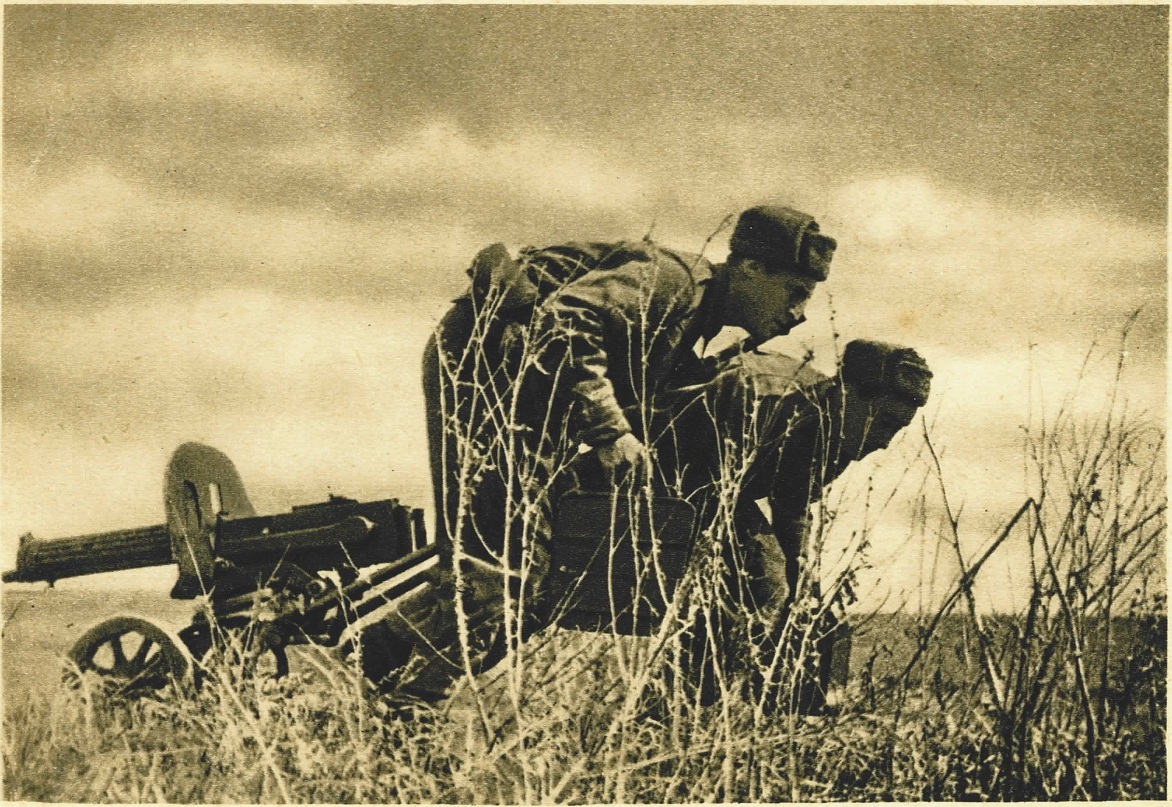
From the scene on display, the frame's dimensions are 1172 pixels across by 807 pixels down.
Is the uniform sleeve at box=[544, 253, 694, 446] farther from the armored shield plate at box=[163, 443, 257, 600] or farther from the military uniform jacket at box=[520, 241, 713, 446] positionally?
the armored shield plate at box=[163, 443, 257, 600]

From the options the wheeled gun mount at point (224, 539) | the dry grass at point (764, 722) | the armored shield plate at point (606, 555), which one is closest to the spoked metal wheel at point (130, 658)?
the wheeled gun mount at point (224, 539)

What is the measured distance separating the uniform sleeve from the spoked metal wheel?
1952 millimetres

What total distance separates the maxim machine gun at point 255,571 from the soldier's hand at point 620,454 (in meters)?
0.89

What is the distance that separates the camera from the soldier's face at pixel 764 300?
4094 millimetres

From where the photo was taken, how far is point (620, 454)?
3682mm

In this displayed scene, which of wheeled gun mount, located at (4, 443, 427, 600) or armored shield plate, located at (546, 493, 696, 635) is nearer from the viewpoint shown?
armored shield plate, located at (546, 493, 696, 635)

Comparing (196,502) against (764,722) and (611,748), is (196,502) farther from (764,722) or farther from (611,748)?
(764,722)

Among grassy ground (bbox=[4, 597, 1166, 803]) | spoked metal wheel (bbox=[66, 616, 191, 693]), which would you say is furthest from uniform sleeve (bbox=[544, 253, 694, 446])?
spoked metal wheel (bbox=[66, 616, 191, 693])

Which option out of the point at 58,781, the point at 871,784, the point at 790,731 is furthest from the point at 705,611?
the point at 58,781

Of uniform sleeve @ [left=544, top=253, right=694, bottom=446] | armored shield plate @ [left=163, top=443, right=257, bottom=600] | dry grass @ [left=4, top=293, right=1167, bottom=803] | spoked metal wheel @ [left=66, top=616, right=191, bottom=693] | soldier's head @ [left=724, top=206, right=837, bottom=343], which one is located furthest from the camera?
armored shield plate @ [left=163, top=443, right=257, bottom=600]

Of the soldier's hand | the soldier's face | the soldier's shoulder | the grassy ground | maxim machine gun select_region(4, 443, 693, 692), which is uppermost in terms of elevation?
the soldier's face

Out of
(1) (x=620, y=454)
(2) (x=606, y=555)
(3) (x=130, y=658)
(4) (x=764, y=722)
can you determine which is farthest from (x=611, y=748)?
(3) (x=130, y=658)

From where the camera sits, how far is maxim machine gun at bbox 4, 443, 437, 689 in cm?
453

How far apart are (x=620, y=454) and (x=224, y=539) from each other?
2020mm
